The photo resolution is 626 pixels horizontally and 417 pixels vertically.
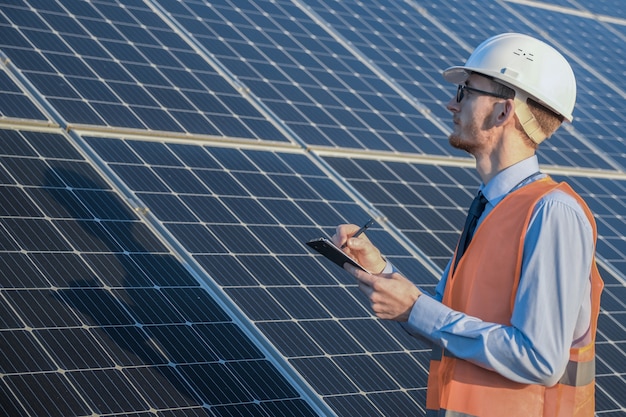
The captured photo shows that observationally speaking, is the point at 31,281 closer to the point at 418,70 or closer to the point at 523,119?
the point at 523,119

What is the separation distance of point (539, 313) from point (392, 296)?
58 centimetres

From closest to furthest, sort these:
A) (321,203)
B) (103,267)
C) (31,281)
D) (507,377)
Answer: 1. (507,377)
2. (31,281)
3. (103,267)
4. (321,203)

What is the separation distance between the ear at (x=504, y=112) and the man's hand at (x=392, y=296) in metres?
0.78

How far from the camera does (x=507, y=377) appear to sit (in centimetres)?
433

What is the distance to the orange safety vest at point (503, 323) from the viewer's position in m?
4.49

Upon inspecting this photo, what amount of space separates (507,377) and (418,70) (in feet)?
27.9

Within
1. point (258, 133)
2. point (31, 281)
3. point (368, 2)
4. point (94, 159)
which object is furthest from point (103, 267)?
point (368, 2)

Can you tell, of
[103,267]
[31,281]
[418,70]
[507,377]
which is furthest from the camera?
[418,70]

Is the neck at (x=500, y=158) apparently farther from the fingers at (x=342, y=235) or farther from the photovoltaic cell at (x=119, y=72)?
the photovoltaic cell at (x=119, y=72)

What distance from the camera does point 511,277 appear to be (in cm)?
447

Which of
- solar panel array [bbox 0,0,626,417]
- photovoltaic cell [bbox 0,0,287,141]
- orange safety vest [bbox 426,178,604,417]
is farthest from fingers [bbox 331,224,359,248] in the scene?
photovoltaic cell [bbox 0,0,287,141]

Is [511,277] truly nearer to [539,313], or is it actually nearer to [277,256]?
[539,313]

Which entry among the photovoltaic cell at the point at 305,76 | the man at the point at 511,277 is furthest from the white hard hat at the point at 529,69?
the photovoltaic cell at the point at 305,76

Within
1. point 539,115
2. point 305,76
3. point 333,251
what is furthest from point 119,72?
point 539,115
